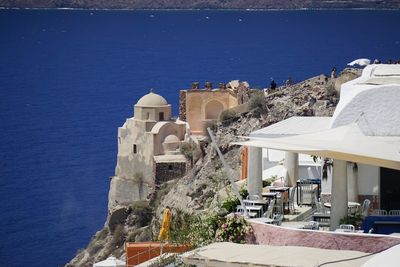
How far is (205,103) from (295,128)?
36811 mm

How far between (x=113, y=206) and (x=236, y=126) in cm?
1034

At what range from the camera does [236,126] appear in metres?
48.3

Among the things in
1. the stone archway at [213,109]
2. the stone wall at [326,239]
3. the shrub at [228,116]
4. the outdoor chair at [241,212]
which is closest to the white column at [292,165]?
the outdoor chair at [241,212]

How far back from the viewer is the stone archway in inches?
2254

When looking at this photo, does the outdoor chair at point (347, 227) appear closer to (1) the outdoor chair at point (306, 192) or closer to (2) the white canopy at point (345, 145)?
(2) the white canopy at point (345, 145)

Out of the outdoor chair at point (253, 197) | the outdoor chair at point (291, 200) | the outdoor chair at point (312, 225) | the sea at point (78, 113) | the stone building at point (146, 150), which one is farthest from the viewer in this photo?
the sea at point (78, 113)

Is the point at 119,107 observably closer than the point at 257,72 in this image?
Yes

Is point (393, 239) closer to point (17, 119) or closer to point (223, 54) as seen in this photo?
A: point (17, 119)

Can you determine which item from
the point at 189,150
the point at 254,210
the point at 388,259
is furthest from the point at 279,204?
the point at 189,150

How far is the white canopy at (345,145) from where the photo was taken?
17828 mm

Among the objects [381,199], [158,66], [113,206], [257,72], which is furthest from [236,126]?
[158,66]

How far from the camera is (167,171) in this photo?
55719 millimetres

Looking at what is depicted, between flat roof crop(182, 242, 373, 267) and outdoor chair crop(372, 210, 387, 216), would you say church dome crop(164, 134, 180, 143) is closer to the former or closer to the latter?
outdoor chair crop(372, 210, 387, 216)

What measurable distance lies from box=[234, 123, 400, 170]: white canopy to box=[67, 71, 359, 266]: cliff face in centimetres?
1925
